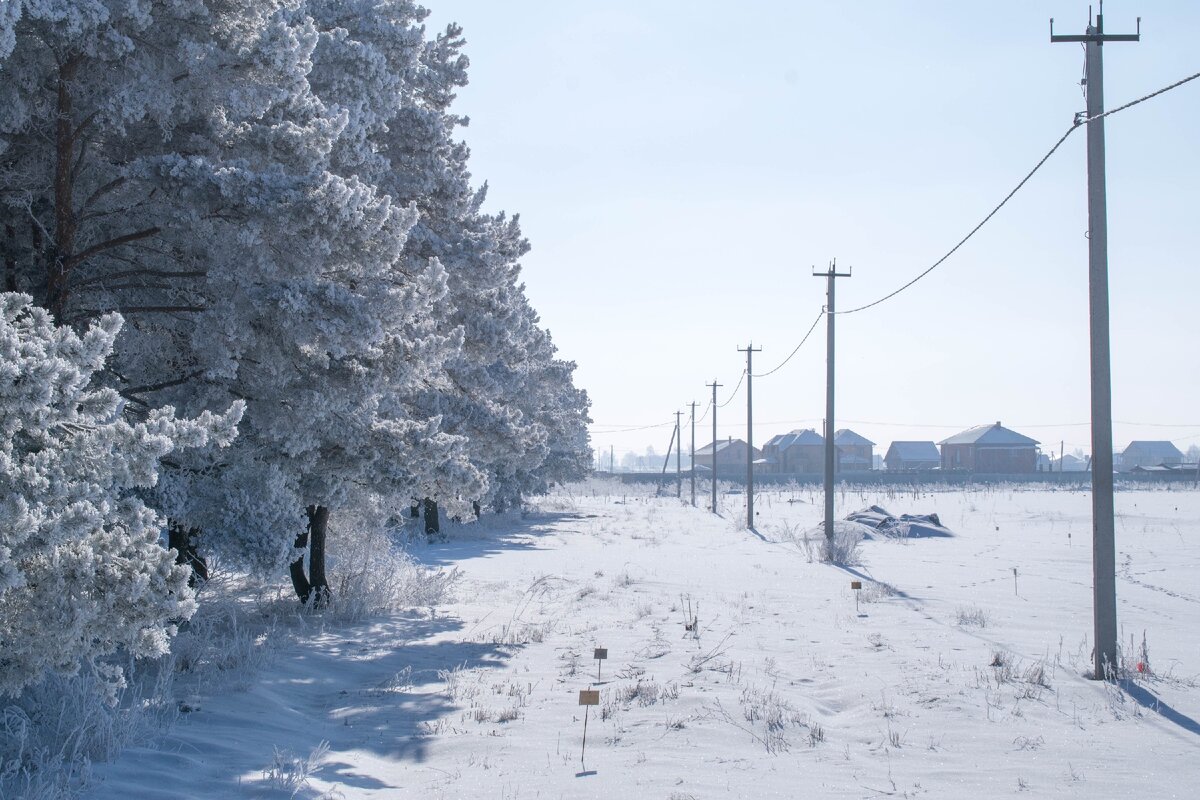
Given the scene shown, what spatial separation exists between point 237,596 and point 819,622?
28.4ft

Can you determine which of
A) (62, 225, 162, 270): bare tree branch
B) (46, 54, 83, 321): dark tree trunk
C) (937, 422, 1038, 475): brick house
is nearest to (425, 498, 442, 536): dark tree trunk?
(62, 225, 162, 270): bare tree branch

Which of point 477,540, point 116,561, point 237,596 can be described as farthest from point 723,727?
point 477,540

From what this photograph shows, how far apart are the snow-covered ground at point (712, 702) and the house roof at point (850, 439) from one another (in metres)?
106

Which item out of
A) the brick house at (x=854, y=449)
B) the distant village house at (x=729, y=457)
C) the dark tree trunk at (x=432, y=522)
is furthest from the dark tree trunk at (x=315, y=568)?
the brick house at (x=854, y=449)

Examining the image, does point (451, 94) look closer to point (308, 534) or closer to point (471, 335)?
point (471, 335)

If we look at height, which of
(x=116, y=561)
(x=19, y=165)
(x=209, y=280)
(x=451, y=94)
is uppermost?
(x=451, y=94)

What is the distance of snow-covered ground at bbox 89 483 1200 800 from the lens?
6430 millimetres

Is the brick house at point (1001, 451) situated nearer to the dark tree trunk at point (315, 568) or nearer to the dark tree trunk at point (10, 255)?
the dark tree trunk at point (315, 568)

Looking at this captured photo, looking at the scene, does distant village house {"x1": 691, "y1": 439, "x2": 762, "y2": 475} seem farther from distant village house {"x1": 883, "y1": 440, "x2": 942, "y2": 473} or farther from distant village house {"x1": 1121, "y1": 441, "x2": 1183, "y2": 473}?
distant village house {"x1": 1121, "y1": 441, "x2": 1183, "y2": 473}

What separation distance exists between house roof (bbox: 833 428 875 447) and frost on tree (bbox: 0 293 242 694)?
119633 millimetres

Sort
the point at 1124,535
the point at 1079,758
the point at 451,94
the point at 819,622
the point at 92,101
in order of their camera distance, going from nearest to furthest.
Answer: the point at 1079,758 → the point at 92,101 → the point at 819,622 → the point at 451,94 → the point at 1124,535

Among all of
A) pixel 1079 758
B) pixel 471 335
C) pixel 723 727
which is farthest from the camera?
pixel 471 335

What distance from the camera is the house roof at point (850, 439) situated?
122375 mm

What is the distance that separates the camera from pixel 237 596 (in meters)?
14.8
